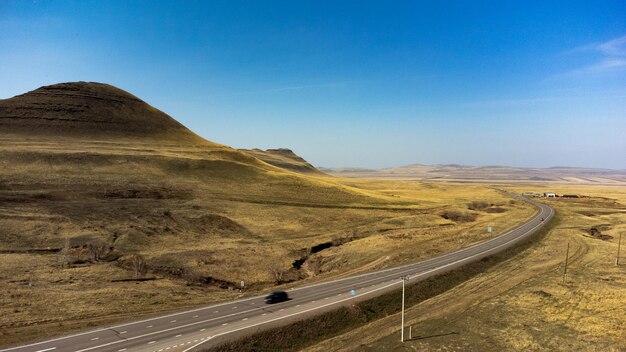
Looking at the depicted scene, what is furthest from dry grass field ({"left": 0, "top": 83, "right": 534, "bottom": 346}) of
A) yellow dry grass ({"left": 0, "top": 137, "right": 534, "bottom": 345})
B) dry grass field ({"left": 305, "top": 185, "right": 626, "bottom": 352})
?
dry grass field ({"left": 305, "top": 185, "right": 626, "bottom": 352})

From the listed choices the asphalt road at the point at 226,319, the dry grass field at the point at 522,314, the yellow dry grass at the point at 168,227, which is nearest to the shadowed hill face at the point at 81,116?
the yellow dry grass at the point at 168,227

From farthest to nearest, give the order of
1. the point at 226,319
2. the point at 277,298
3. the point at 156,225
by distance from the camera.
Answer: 1. the point at 156,225
2. the point at 277,298
3. the point at 226,319

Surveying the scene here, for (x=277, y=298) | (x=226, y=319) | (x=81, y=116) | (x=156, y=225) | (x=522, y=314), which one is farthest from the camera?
(x=81, y=116)

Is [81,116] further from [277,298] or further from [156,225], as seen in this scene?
[277,298]

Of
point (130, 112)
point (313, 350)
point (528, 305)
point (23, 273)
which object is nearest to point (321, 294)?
point (313, 350)

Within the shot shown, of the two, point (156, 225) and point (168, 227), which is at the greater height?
point (156, 225)

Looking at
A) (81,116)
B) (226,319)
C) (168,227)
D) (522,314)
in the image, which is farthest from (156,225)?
(81,116)

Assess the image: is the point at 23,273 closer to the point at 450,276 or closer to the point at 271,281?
the point at 271,281

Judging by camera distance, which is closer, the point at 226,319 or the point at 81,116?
the point at 226,319
